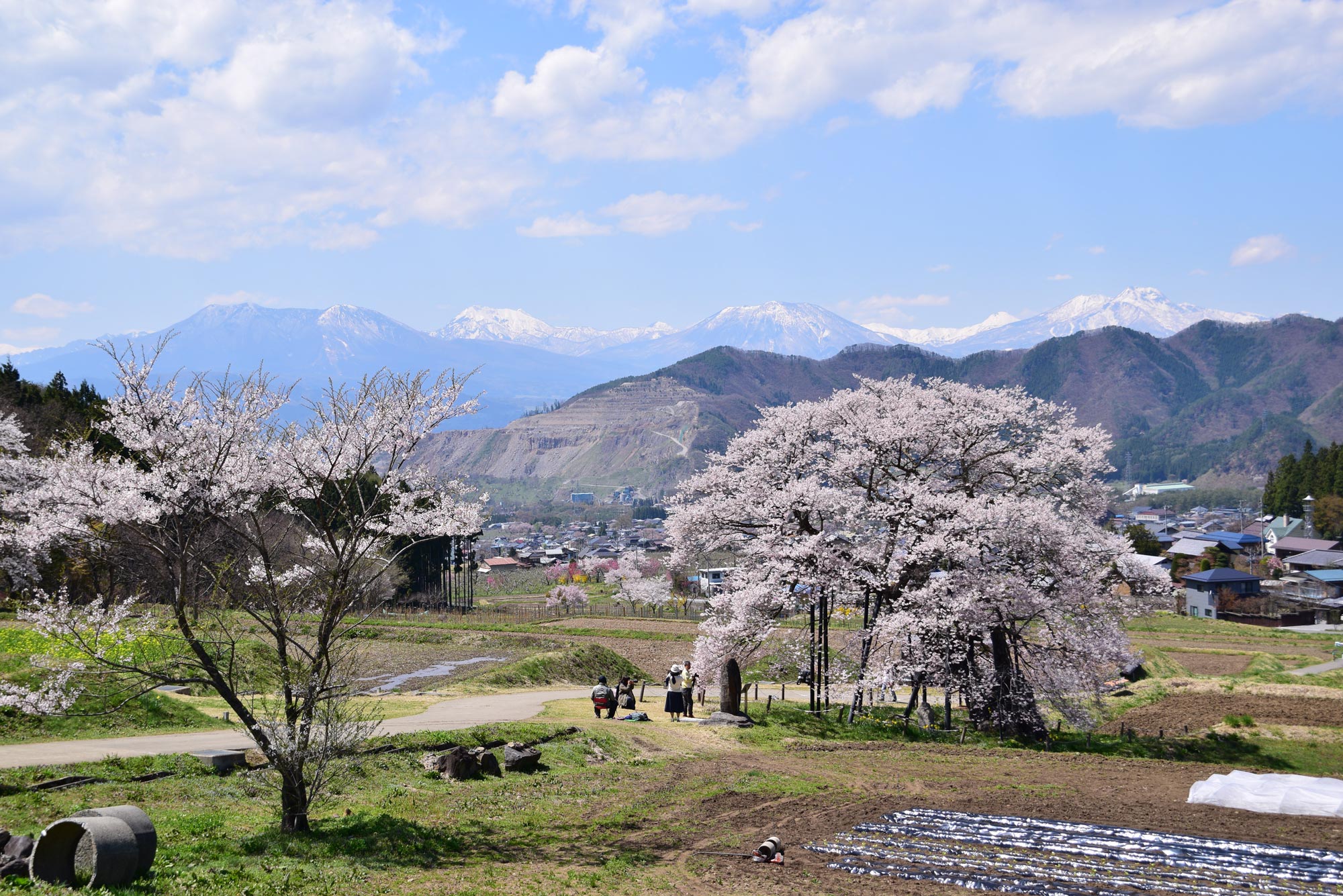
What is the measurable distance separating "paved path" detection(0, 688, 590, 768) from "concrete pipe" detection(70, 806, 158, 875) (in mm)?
6657

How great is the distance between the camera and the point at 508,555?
17388 cm

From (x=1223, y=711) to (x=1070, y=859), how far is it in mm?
23184

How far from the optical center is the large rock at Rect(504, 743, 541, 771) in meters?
18.9

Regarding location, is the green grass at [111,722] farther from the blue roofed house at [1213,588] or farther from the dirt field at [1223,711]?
the blue roofed house at [1213,588]

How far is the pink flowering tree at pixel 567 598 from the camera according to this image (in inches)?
3575

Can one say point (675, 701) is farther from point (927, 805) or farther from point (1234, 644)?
point (1234, 644)

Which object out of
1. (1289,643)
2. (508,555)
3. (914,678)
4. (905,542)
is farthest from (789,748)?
(508,555)

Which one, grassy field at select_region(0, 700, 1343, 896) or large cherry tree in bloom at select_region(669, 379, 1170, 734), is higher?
large cherry tree in bloom at select_region(669, 379, 1170, 734)

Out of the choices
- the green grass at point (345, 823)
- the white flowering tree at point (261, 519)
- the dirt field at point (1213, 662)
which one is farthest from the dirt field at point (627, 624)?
the white flowering tree at point (261, 519)

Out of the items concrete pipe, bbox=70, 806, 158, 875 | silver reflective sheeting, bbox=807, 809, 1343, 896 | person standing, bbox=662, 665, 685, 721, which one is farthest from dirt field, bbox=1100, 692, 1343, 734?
concrete pipe, bbox=70, 806, 158, 875

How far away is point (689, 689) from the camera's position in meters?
27.8

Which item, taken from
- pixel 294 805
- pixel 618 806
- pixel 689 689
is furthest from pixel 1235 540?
pixel 294 805

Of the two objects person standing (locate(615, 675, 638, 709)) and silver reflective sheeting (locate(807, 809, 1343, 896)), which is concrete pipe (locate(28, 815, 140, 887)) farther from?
person standing (locate(615, 675, 638, 709))

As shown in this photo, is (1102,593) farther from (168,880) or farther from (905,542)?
(168,880)
